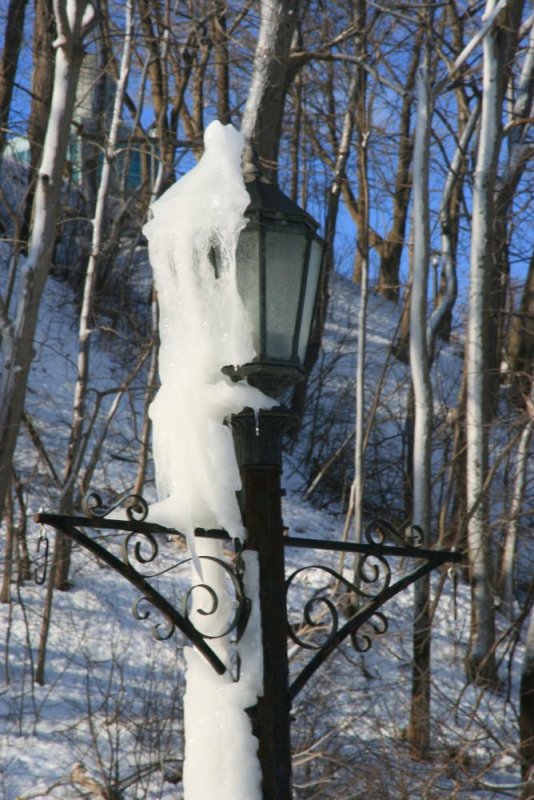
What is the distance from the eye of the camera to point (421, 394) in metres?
9.52

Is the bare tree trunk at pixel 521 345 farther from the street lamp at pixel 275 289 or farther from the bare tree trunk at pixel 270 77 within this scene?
the street lamp at pixel 275 289

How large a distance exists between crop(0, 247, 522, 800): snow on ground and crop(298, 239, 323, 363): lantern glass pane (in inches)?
186

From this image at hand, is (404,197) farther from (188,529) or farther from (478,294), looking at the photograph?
(188,529)

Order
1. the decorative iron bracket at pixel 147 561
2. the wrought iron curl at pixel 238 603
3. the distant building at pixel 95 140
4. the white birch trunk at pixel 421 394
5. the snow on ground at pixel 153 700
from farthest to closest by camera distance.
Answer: the distant building at pixel 95 140 → the white birch trunk at pixel 421 394 → the snow on ground at pixel 153 700 → the wrought iron curl at pixel 238 603 → the decorative iron bracket at pixel 147 561

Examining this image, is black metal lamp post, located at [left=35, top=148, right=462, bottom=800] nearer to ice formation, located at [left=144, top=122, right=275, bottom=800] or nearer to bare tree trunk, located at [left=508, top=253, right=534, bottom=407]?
ice formation, located at [left=144, top=122, right=275, bottom=800]

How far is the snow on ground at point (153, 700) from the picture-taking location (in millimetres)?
7473

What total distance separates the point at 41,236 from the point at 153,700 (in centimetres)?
371

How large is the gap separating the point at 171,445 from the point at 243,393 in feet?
0.92

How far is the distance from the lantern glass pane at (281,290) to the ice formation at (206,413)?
7cm

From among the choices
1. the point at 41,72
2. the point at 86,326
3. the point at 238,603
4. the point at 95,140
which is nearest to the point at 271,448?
the point at 238,603

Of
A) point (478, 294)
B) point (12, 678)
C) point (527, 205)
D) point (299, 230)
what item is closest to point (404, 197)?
point (527, 205)

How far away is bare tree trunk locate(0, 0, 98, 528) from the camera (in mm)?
7477

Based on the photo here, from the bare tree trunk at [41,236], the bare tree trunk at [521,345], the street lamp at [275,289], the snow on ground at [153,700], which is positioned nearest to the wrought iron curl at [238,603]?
the street lamp at [275,289]

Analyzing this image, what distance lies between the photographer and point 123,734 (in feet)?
26.8
